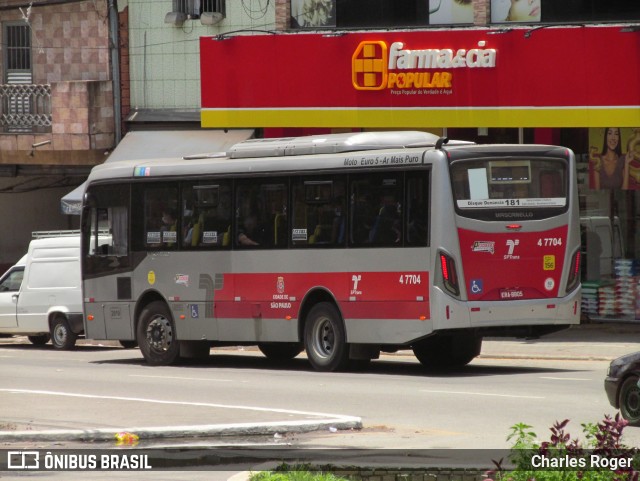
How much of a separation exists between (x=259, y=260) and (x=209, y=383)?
9.42 feet

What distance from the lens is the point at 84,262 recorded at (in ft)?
78.4

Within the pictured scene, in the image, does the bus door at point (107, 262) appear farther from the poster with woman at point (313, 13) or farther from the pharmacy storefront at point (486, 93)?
the poster with woman at point (313, 13)

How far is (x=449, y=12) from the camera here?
2853 cm

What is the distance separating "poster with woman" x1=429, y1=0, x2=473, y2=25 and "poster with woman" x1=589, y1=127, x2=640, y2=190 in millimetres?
3488

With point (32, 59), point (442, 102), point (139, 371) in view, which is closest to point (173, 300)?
point (139, 371)

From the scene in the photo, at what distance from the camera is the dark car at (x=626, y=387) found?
13.0 m

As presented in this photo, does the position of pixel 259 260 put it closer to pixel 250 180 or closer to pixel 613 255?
pixel 250 180

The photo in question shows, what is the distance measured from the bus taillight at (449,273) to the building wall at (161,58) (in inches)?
582

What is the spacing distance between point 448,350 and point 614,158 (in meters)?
8.01

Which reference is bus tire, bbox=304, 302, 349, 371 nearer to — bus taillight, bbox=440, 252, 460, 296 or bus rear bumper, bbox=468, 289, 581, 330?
bus taillight, bbox=440, 252, 460, 296

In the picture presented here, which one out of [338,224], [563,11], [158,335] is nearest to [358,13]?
[563,11]

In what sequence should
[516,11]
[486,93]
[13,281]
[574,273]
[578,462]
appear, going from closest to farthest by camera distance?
1. [578,462]
2. [574,273]
3. [486,93]
4. [516,11]
5. [13,281]

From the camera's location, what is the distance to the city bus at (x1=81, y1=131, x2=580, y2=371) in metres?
19.0

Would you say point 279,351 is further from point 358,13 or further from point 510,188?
point 358,13
